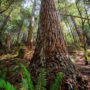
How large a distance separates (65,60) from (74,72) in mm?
356

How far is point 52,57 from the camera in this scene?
6.91ft

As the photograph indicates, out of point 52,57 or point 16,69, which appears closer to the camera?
point 52,57

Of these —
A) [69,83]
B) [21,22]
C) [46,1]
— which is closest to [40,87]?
[69,83]

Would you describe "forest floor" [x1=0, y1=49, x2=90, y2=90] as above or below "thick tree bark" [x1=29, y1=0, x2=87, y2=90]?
below

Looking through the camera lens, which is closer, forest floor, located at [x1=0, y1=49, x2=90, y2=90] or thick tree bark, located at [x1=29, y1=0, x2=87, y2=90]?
thick tree bark, located at [x1=29, y1=0, x2=87, y2=90]

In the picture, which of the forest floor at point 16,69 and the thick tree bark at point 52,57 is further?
the forest floor at point 16,69

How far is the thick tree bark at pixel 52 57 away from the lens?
1850 millimetres

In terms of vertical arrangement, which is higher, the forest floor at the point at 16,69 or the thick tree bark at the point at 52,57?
the thick tree bark at the point at 52,57

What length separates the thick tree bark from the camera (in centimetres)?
185

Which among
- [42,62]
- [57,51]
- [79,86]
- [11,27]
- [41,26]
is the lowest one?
[79,86]

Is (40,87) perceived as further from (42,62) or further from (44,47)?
(44,47)

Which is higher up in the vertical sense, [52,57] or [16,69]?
[52,57]

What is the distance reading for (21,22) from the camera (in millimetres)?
14125

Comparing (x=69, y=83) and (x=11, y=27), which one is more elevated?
(x=11, y=27)
